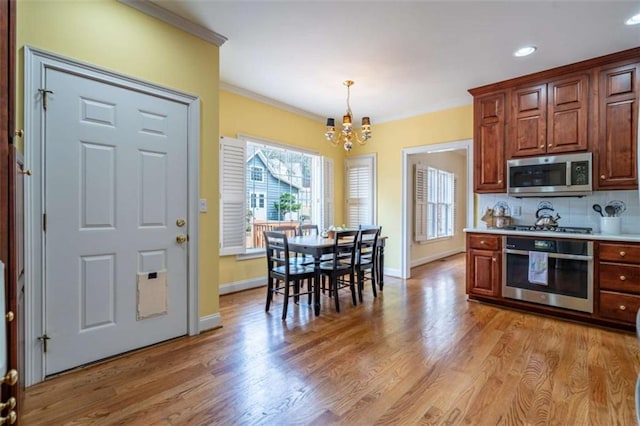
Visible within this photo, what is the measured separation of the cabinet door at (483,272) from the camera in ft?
12.0

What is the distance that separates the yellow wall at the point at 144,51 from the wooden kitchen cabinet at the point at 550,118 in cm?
340

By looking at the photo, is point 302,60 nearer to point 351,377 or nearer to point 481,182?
point 481,182

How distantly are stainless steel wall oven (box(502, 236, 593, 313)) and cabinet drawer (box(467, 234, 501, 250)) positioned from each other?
10cm

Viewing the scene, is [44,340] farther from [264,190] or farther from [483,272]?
[483,272]

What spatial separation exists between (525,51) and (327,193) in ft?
11.2

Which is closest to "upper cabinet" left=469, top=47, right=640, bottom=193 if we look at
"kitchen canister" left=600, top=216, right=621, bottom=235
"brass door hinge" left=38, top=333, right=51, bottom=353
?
"kitchen canister" left=600, top=216, right=621, bottom=235

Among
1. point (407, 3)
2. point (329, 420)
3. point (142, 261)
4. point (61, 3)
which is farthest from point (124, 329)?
point (407, 3)

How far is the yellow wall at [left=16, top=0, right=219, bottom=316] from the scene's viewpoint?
2.04 meters

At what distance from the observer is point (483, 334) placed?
2.89 meters

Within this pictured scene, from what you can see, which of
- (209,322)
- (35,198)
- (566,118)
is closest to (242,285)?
(209,322)

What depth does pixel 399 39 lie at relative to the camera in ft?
9.60

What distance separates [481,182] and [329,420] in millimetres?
3418

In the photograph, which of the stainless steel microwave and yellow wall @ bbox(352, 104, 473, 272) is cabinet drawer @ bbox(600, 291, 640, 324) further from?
yellow wall @ bbox(352, 104, 473, 272)

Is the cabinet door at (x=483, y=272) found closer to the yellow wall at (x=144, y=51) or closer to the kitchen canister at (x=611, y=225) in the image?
the kitchen canister at (x=611, y=225)
